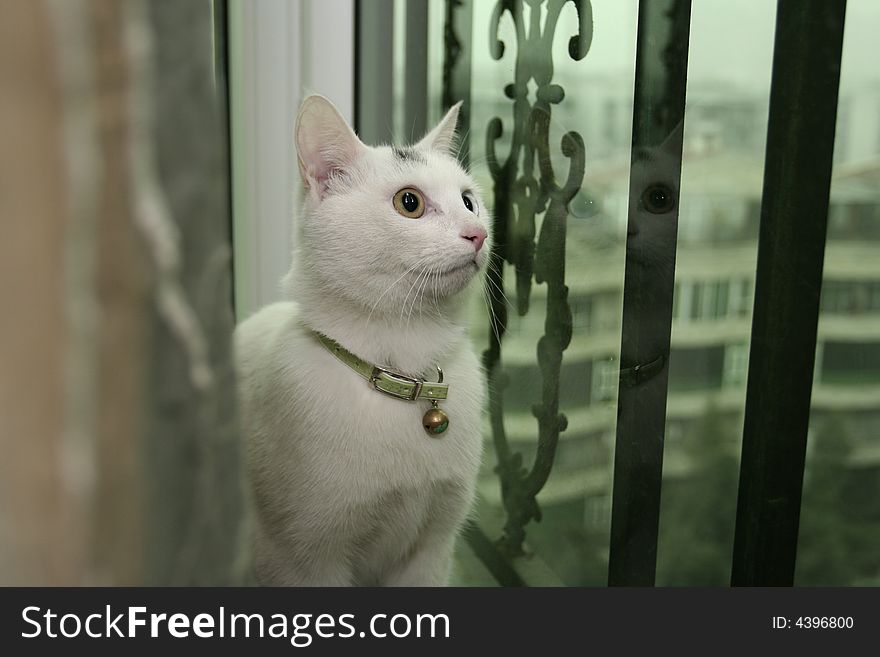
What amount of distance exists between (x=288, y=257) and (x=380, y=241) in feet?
2.33

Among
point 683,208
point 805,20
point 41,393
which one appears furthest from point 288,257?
point 41,393

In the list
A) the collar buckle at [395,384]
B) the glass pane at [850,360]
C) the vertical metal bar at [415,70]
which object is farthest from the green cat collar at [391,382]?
the vertical metal bar at [415,70]

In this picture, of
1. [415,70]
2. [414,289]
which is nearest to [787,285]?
Answer: [414,289]

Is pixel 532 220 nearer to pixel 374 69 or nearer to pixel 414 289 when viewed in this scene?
pixel 414 289

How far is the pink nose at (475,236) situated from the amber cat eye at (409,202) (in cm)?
6

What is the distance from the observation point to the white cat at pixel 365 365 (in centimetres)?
73

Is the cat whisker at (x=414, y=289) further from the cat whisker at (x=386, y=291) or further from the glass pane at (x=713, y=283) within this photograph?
the glass pane at (x=713, y=283)

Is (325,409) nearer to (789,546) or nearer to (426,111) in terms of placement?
(789,546)

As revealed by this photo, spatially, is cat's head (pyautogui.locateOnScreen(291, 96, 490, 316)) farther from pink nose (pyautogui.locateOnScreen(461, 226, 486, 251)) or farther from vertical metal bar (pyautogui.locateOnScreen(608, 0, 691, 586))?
vertical metal bar (pyautogui.locateOnScreen(608, 0, 691, 586))

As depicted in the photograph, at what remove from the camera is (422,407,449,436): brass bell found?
0.74 meters

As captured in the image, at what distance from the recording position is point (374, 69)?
137 centimetres

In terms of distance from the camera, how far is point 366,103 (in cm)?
140

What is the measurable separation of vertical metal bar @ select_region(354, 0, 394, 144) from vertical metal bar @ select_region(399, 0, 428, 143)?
0.17 feet

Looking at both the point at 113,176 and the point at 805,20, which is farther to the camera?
the point at 805,20
